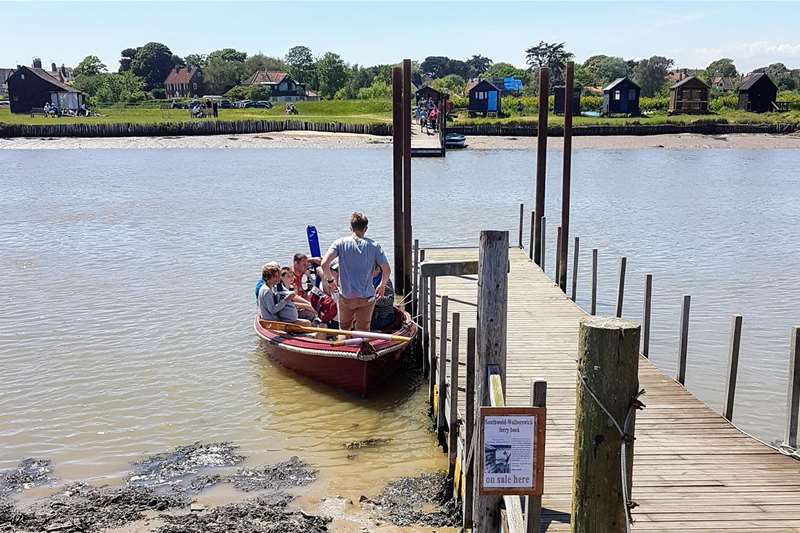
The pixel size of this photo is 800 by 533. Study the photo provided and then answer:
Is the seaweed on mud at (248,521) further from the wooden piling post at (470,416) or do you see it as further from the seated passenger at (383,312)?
the seated passenger at (383,312)

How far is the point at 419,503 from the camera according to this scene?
8602mm

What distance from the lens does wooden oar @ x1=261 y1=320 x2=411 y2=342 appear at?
11.2 meters

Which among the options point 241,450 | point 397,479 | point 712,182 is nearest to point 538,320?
point 397,479

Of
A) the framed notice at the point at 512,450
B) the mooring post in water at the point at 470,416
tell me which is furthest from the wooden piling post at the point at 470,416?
the framed notice at the point at 512,450

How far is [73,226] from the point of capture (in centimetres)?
2919

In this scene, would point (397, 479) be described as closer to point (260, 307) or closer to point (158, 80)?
point (260, 307)

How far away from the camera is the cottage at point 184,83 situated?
12212cm

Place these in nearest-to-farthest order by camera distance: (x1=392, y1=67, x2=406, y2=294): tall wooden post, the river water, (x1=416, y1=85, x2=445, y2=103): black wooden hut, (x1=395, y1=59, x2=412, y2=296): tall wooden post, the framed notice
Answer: the framed notice
the river water
(x1=392, y1=67, x2=406, y2=294): tall wooden post
(x1=395, y1=59, x2=412, y2=296): tall wooden post
(x1=416, y1=85, x2=445, y2=103): black wooden hut

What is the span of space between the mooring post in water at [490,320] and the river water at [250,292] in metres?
3.41

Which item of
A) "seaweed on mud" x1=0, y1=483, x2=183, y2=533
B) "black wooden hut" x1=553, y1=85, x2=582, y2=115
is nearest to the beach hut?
"black wooden hut" x1=553, y1=85, x2=582, y2=115

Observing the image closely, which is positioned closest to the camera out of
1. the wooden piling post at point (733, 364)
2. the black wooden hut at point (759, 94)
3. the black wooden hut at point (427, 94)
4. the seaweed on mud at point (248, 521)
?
the seaweed on mud at point (248, 521)

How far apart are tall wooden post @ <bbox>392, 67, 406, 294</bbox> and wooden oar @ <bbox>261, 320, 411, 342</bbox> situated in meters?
4.28

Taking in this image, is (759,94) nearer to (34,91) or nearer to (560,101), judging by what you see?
(560,101)

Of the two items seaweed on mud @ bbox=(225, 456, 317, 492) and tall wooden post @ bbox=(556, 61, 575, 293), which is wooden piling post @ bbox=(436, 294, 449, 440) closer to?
seaweed on mud @ bbox=(225, 456, 317, 492)
